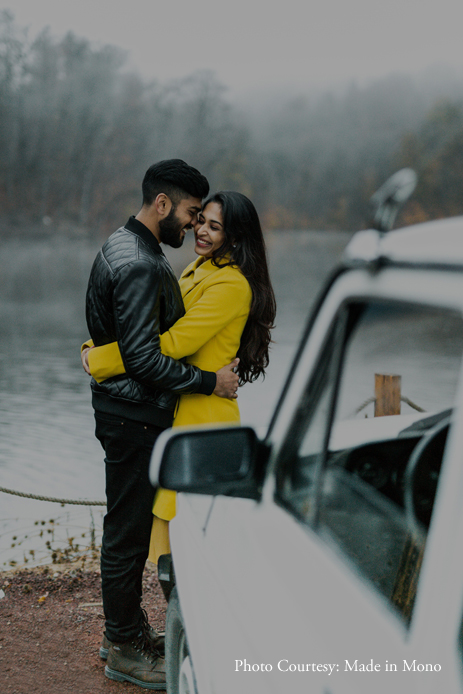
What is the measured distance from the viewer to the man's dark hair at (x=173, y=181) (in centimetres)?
253

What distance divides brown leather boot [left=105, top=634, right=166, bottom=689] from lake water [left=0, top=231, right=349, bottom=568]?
1399 millimetres

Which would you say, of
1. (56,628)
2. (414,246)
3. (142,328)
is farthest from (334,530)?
(56,628)

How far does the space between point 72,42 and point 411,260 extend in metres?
42.4

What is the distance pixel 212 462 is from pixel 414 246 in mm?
621

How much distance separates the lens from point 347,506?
1.24 meters

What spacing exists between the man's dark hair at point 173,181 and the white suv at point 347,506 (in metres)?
1.22

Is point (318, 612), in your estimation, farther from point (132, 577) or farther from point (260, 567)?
point (132, 577)

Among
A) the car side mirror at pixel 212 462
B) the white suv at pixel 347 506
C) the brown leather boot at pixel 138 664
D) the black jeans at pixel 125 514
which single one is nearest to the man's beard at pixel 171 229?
the black jeans at pixel 125 514

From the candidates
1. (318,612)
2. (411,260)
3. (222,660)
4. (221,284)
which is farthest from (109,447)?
(411,260)

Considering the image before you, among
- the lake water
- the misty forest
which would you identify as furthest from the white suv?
the misty forest

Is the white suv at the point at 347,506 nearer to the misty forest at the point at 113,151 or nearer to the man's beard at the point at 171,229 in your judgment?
the man's beard at the point at 171,229

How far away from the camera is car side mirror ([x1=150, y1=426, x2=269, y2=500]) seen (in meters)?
1.38

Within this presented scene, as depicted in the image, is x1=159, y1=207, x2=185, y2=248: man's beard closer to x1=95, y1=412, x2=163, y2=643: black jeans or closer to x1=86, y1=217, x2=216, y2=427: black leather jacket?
x1=86, y1=217, x2=216, y2=427: black leather jacket

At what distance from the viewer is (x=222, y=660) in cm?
133
